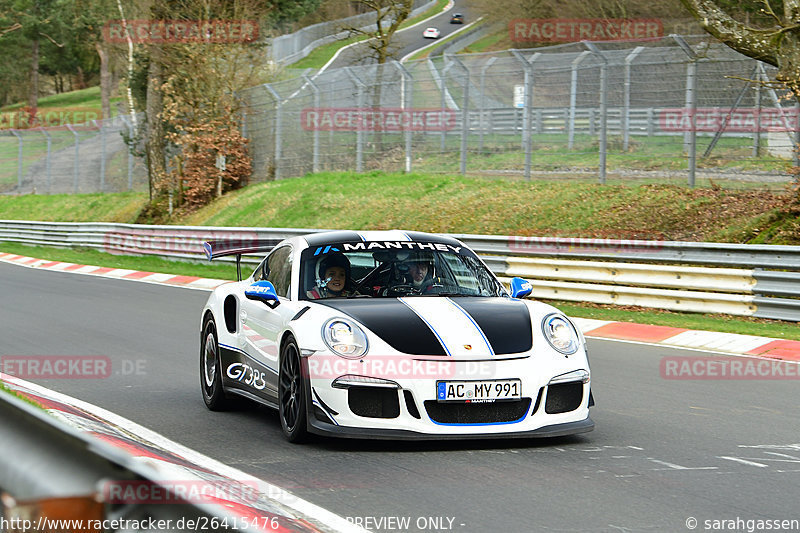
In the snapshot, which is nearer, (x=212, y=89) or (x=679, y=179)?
(x=679, y=179)

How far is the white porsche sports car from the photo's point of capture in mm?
6625

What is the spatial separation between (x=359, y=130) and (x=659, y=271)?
14773 mm

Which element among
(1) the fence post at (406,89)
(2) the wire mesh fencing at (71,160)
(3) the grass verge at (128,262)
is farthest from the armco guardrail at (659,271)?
(2) the wire mesh fencing at (71,160)

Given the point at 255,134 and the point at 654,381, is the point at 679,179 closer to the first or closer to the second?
the point at 654,381

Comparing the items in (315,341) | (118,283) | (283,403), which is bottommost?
(118,283)

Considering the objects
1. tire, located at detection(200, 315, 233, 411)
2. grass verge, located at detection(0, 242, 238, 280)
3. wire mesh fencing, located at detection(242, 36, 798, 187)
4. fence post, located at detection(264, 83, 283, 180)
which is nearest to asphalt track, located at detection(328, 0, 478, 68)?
fence post, located at detection(264, 83, 283, 180)

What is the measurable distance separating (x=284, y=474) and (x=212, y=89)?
30.5 metres

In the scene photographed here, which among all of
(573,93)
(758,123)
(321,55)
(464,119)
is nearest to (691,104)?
(758,123)

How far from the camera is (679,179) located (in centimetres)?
2053

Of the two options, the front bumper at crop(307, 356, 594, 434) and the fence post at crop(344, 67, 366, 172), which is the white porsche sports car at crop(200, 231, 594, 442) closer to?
the front bumper at crop(307, 356, 594, 434)

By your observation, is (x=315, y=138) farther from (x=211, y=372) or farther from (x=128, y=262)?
(x=211, y=372)

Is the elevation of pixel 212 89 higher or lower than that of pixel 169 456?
higher

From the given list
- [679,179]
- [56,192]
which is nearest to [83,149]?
[56,192]

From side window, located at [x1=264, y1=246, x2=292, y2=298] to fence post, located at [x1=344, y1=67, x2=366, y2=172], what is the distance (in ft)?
65.0
